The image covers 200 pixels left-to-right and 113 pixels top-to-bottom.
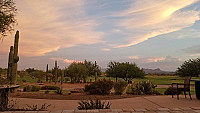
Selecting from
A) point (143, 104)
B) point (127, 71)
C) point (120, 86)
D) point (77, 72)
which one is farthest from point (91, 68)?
point (143, 104)

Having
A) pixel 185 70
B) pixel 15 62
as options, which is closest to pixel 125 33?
pixel 15 62

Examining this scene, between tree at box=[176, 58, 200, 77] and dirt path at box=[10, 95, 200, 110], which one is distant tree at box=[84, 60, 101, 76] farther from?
dirt path at box=[10, 95, 200, 110]

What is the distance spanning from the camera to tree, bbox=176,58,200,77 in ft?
91.9

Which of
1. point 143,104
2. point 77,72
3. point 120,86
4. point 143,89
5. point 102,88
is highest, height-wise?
point 77,72

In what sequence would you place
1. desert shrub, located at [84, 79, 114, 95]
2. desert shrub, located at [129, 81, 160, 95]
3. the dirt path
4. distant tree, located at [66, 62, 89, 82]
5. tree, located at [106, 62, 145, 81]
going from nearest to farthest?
the dirt path → desert shrub, located at [84, 79, 114, 95] → desert shrub, located at [129, 81, 160, 95] → tree, located at [106, 62, 145, 81] → distant tree, located at [66, 62, 89, 82]

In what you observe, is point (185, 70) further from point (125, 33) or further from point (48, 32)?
point (48, 32)

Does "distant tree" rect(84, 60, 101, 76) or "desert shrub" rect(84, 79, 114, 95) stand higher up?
"distant tree" rect(84, 60, 101, 76)

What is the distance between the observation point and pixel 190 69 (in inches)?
1133

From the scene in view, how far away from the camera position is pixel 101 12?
1576 centimetres

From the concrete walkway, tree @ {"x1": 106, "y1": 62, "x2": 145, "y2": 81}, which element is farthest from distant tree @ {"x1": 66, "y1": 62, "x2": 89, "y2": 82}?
the concrete walkway

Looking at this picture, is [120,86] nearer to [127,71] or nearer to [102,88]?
[102,88]

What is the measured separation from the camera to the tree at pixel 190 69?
28016 mm

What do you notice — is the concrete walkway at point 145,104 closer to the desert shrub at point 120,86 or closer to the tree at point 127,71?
the desert shrub at point 120,86

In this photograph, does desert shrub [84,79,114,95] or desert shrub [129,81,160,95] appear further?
desert shrub [129,81,160,95]
